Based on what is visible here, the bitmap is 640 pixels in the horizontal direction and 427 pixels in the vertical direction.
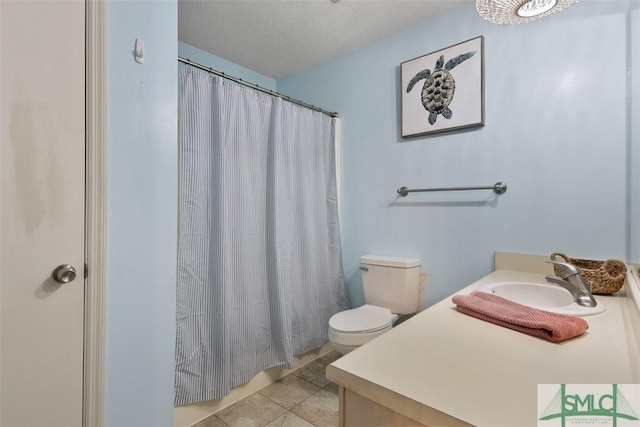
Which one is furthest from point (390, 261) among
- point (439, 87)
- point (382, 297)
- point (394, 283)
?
point (439, 87)

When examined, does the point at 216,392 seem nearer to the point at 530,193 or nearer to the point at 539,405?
the point at 539,405

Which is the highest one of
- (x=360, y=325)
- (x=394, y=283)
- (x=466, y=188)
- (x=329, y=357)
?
(x=466, y=188)

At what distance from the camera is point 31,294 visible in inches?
35.8

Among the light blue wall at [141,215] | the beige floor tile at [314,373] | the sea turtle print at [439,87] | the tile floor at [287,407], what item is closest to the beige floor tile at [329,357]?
the beige floor tile at [314,373]

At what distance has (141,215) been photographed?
3.66 ft

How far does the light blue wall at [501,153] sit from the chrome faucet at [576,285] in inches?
21.8

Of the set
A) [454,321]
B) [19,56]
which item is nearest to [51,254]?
[19,56]

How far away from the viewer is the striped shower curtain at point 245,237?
1.53m

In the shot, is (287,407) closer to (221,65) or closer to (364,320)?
(364,320)

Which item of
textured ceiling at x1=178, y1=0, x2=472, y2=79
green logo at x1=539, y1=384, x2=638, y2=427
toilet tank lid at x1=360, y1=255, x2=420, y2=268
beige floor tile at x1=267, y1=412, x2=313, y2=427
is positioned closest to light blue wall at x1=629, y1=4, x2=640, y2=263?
textured ceiling at x1=178, y1=0, x2=472, y2=79

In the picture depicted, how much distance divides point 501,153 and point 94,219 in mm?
1981

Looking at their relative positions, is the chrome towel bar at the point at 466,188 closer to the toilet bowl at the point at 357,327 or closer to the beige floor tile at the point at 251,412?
the toilet bowl at the point at 357,327

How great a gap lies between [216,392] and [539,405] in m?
1.59

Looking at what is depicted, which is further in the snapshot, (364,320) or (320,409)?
(364,320)
